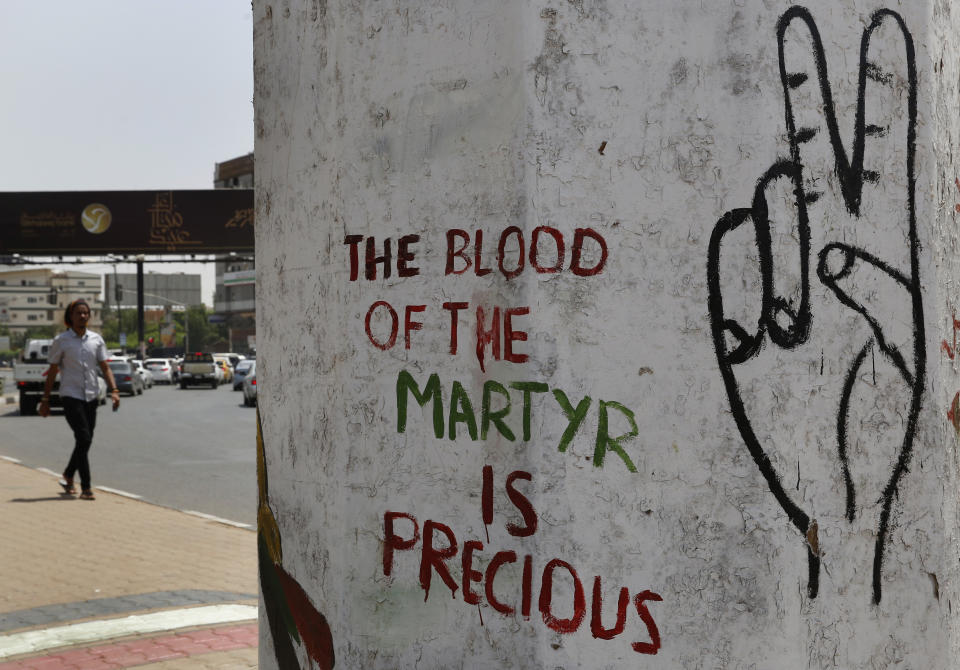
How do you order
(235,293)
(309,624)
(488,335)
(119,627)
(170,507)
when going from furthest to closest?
(235,293) < (170,507) < (119,627) < (309,624) < (488,335)

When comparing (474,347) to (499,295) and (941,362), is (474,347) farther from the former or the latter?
(941,362)

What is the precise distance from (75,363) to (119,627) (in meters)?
4.69

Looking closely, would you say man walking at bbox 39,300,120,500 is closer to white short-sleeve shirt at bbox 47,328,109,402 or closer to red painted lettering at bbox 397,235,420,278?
white short-sleeve shirt at bbox 47,328,109,402

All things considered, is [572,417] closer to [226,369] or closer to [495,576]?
[495,576]

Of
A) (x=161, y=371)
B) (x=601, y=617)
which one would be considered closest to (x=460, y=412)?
(x=601, y=617)

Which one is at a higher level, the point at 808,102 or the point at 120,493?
the point at 808,102

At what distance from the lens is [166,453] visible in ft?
52.4

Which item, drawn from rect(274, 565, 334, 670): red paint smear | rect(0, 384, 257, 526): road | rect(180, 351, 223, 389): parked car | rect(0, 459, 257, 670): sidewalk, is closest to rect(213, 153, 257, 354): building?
rect(180, 351, 223, 389): parked car

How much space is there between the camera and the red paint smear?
3467mm

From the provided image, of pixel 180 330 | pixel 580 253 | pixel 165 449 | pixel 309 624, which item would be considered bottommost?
pixel 165 449

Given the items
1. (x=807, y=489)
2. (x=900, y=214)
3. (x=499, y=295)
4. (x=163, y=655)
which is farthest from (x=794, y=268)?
(x=163, y=655)

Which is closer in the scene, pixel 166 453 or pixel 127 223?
pixel 166 453

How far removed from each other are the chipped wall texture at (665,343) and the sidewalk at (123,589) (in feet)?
7.66

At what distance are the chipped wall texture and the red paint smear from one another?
0.71 ft
